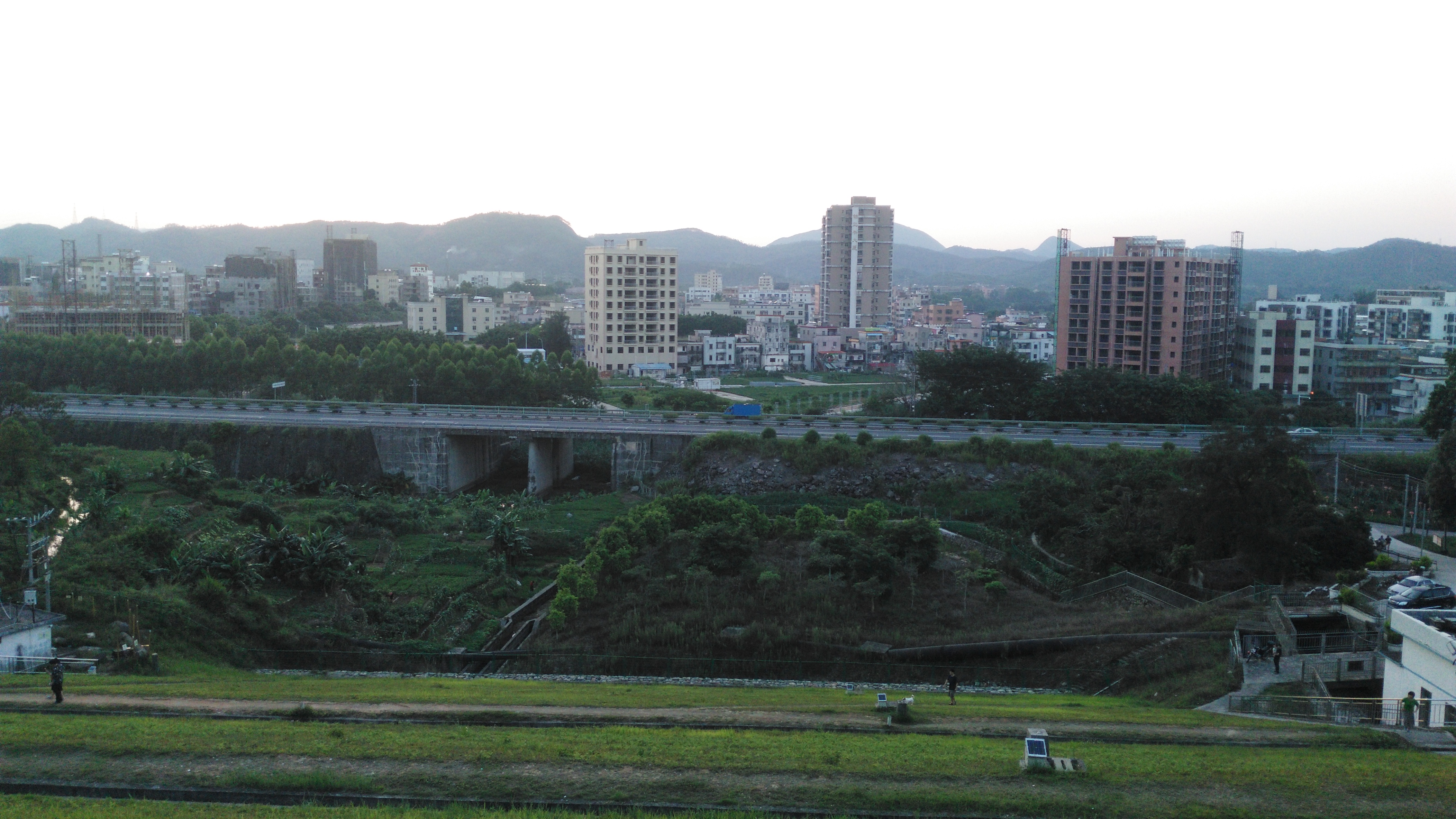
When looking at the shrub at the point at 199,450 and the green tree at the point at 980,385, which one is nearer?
the shrub at the point at 199,450

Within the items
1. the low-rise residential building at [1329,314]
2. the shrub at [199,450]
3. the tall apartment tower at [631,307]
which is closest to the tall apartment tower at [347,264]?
the tall apartment tower at [631,307]

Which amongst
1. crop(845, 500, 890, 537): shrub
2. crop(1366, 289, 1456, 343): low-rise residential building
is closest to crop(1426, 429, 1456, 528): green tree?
crop(845, 500, 890, 537): shrub

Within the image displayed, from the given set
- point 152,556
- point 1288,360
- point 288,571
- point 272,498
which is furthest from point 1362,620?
point 1288,360

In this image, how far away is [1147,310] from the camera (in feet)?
227

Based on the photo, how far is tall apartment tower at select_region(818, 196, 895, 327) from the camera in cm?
14325

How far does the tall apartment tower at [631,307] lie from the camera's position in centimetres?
8938

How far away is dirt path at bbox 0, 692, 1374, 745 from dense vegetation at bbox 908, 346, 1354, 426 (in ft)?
122

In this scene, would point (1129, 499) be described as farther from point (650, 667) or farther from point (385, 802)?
point (385, 802)

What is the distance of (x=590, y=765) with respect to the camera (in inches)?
518

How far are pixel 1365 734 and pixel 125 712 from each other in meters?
17.0

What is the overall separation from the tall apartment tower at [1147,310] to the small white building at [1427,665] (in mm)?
52152

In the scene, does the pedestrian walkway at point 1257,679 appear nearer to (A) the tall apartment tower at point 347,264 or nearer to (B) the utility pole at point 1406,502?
(B) the utility pole at point 1406,502

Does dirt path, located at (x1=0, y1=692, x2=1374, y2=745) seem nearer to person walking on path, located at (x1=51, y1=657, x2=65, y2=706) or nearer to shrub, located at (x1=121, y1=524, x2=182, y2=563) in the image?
person walking on path, located at (x1=51, y1=657, x2=65, y2=706)

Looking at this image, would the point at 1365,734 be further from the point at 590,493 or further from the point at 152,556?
the point at 590,493
